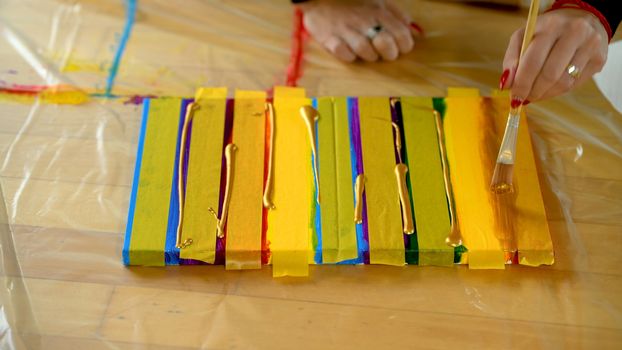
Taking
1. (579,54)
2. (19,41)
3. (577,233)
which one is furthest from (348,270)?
(19,41)

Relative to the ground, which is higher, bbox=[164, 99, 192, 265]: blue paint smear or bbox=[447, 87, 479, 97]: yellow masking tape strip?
bbox=[447, 87, 479, 97]: yellow masking tape strip

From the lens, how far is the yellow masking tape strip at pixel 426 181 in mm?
806

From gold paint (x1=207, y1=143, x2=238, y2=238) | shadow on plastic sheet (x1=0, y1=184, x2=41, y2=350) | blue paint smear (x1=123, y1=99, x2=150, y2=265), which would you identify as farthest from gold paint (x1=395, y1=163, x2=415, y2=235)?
shadow on plastic sheet (x1=0, y1=184, x2=41, y2=350)

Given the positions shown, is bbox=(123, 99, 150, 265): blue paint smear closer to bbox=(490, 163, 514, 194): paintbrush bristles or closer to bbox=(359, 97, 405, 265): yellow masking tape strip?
bbox=(359, 97, 405, 265): yellow masking tape strip

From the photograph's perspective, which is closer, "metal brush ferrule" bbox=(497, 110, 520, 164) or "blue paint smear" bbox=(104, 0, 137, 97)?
"metal brush ferrule" bbox=(497, 110, 520, 164)

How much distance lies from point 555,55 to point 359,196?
0.99ft

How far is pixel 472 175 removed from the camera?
0.88 metres

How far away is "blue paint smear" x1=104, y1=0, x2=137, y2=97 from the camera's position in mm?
1021

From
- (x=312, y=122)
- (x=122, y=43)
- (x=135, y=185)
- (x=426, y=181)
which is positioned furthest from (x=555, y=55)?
(x=122, y=43)

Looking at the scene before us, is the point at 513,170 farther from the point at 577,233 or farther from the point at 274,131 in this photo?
the point at 274,131

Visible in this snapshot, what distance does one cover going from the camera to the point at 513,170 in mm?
877

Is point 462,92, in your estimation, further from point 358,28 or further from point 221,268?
point 221,268

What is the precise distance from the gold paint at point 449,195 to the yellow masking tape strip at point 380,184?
6 centimetres


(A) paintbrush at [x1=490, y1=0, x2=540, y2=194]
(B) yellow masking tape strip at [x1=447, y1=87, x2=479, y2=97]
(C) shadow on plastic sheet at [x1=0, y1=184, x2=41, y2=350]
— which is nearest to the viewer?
(C) shadow on plastic sheet at [x1=0, y1=184, x2=41, y2=350]
